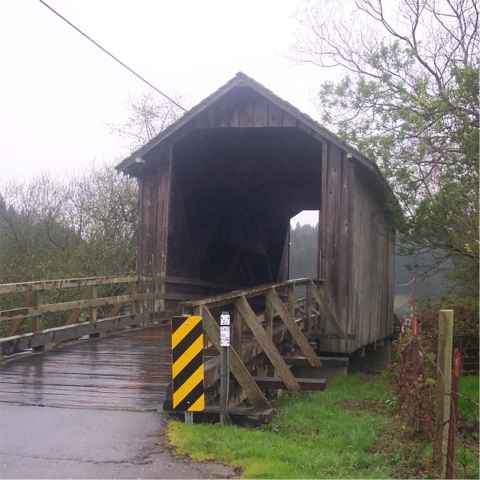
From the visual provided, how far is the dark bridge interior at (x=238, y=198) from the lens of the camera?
14.8 metres

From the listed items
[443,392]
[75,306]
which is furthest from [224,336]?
[75,306]

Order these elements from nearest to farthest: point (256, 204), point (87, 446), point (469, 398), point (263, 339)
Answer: point (87, 446), point (263, 339), point (469, 398), point (256, 204)

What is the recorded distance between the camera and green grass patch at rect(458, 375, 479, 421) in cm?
867

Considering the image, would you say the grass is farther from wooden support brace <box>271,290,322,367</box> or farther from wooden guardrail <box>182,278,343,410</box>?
wooden support brace <box>271,290,322,367</box>

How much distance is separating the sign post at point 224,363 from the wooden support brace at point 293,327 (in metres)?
2.69

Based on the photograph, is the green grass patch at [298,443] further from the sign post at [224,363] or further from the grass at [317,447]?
the sign post at [224,363]

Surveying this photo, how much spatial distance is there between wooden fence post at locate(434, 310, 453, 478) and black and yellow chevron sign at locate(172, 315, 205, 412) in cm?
205

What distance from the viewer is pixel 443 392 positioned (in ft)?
16.7

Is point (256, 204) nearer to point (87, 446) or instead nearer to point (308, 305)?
point (308, 305)

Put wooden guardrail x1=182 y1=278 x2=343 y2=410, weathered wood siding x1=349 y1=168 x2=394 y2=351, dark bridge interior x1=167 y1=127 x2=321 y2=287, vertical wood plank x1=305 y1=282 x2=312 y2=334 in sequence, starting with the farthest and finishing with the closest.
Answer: dark bridge interior x1=167 y1=127 x2=321 y2=287 → weathered wood siding x1=349 y1=168 x2=394 y2=351 → vertical wood plank x1=305 y1=282 x2=312 y2=334 → wooden guardrail x1=182 y1=278 x2=343 y2=410

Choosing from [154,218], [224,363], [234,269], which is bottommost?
[224,363]

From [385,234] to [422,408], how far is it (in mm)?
12078

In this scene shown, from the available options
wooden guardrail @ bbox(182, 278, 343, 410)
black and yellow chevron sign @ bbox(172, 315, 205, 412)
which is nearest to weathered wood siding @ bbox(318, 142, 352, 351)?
wooden guardrail @ bbox(182, 278, 343, 410)

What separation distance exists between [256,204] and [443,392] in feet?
46.1
